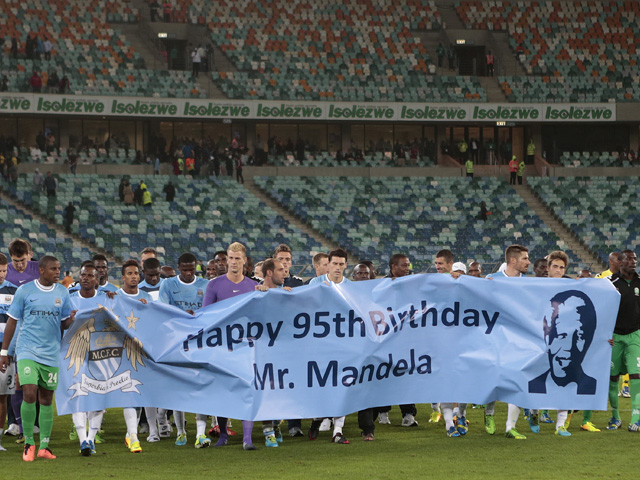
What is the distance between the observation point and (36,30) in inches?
1703

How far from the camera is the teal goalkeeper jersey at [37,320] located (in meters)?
Result: 9.19

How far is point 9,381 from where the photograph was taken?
396 inches

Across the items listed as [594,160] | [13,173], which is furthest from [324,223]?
[594,160]

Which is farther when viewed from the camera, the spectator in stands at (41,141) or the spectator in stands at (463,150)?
the spectator in stands at (463,150)

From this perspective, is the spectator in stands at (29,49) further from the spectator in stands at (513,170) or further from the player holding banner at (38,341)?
the player holding banner at (38,341)

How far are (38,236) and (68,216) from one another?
176cm

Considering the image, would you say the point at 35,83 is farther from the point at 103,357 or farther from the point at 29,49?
the point at 103,357

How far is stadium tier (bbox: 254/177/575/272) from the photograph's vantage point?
114 ft

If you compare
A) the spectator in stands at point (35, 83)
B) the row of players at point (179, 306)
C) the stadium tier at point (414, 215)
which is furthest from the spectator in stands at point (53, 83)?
the row of players at point (179, 306)

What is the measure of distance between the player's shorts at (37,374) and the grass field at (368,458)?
700mm

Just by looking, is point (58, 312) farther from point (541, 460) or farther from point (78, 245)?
point (78, 245)

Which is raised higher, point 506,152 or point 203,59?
point 203,59

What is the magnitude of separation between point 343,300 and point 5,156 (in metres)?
32.1

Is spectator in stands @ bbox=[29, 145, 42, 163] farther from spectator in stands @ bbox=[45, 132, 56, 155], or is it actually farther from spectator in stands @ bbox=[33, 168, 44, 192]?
spectator in stands @ bbox=[33, 168, 44, 192]
